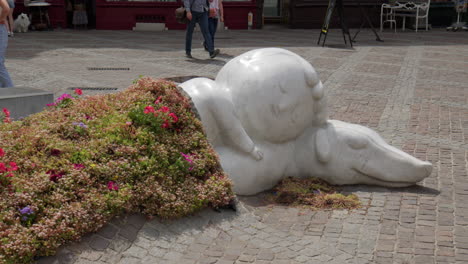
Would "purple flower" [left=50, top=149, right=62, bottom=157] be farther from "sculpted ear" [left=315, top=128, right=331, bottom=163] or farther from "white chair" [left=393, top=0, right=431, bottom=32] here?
"white chair" [left=393, top=0, right=431, bottom=32]

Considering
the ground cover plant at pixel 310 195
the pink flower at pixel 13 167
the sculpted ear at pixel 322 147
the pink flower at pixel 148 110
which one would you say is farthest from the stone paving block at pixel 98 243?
the sculpted ear at pixel 322 147

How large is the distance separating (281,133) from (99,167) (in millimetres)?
1894

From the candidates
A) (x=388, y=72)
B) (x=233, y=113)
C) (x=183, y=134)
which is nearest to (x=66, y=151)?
(x=183, y=134)

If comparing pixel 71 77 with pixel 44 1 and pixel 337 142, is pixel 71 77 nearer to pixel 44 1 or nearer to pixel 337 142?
pixel 337 142

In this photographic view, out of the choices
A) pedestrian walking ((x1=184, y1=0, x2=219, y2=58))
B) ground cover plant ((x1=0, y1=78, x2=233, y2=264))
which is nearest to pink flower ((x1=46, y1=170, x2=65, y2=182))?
ground cover plant ((x1=0, y1=78, x2=233, y2=264))

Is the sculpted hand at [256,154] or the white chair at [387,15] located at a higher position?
the white chair at [387,15]

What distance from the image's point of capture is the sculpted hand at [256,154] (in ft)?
17.6

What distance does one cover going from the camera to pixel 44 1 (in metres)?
20.1

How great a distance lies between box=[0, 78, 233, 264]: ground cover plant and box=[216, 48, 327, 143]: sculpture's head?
522 mm

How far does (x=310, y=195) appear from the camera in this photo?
5.50m

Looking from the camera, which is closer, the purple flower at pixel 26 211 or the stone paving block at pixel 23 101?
the purple flower at pixel 26 211

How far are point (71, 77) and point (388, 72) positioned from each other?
616 centimetres

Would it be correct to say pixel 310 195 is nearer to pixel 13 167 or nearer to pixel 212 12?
pixel 13 167

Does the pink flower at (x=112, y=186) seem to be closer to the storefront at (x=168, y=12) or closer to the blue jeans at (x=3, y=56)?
the blue jeans at (x=3, y=56)
